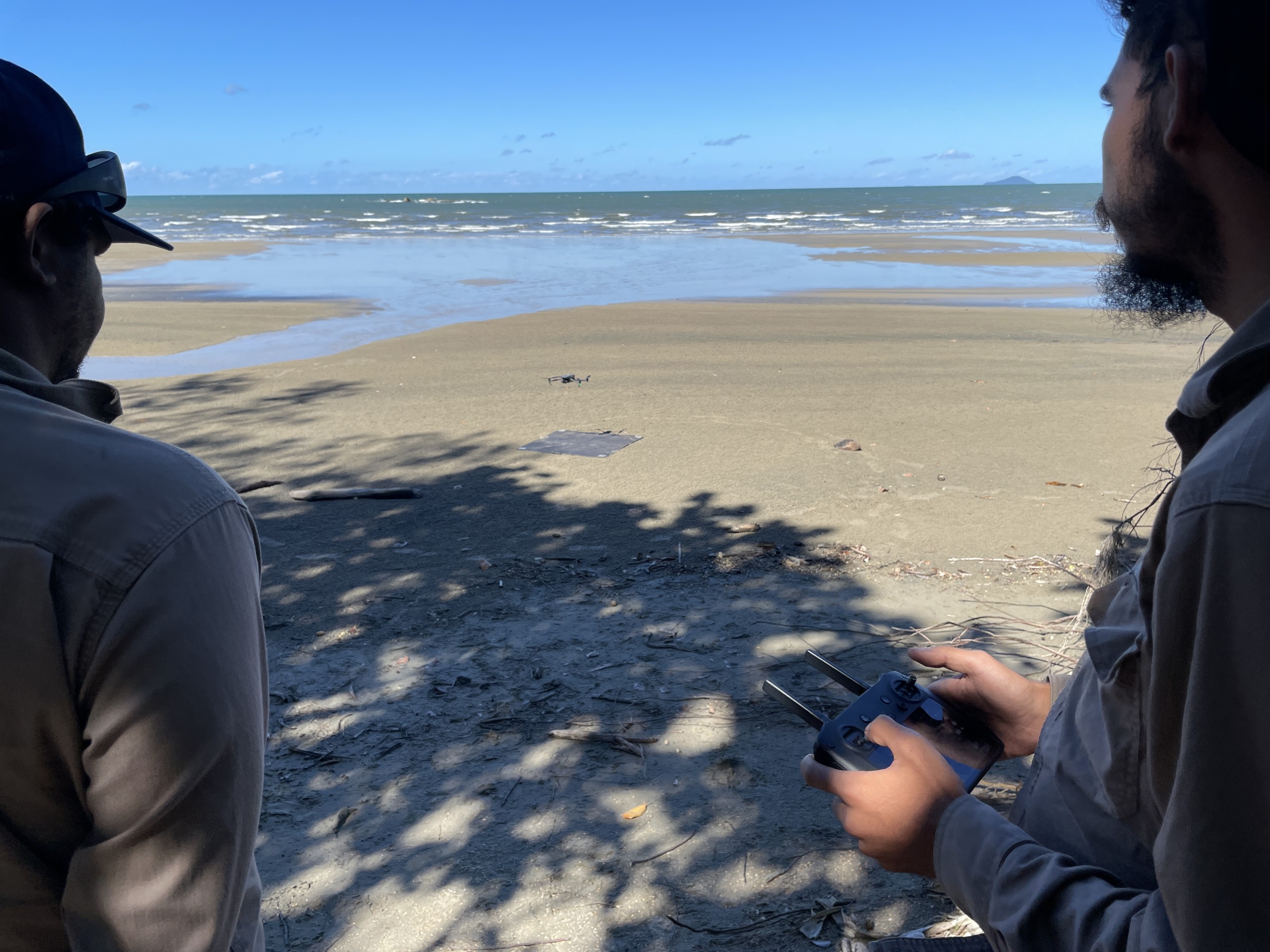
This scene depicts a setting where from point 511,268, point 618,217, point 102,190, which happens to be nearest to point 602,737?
point 102,190

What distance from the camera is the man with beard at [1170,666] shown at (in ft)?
3.14

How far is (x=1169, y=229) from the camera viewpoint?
4.13ft

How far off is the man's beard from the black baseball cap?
1453mm

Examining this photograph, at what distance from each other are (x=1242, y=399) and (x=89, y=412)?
161 centimetres

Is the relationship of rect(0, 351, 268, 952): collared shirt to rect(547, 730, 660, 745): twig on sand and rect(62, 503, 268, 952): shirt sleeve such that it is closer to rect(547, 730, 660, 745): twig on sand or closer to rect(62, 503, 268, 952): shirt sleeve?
rect(62, 503, 268, 952): shirt sleeve

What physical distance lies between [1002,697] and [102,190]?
5.98 feet

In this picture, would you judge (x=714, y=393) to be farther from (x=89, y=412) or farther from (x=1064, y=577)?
(x=89, y=412)

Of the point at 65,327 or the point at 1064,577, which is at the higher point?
the point at 65,327

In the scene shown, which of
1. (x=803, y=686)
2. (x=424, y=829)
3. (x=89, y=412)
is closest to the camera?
(x=89, y=412)

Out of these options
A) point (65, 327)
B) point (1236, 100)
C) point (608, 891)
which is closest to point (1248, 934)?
point (1236, 100)

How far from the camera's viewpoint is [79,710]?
4.00 ft

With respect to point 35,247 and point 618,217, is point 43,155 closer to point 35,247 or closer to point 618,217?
point 35,247

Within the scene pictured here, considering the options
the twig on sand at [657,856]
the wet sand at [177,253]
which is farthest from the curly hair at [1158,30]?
the wet sand at [177,253]

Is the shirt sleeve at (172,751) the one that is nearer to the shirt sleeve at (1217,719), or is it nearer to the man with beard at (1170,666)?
the man with beard at (1170,666)
